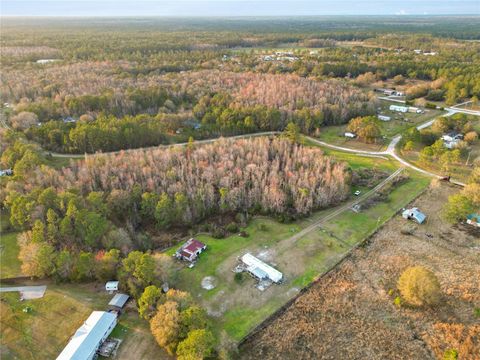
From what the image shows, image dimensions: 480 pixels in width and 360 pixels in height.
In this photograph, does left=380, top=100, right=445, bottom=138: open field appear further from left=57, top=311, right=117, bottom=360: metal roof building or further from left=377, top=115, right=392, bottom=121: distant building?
left=57, top=311, right=117, bottom=360: metal roof building

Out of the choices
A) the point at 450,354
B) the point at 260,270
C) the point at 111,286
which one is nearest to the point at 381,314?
the point at 450,354

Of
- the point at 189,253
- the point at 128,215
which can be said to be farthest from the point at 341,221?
the point at 128,215

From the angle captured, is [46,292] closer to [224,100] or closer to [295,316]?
[295,316]

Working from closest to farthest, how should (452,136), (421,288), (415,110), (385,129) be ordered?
(421,288), (452,136), (385,129), (415,110)

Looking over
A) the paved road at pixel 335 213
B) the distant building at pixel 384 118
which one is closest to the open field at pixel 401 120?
the distant building at pixel 384 118

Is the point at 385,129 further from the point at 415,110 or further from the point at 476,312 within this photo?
the point at 476,312

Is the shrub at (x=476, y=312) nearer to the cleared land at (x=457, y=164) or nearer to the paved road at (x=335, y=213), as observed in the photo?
the paved road at (x=335, y=213)
